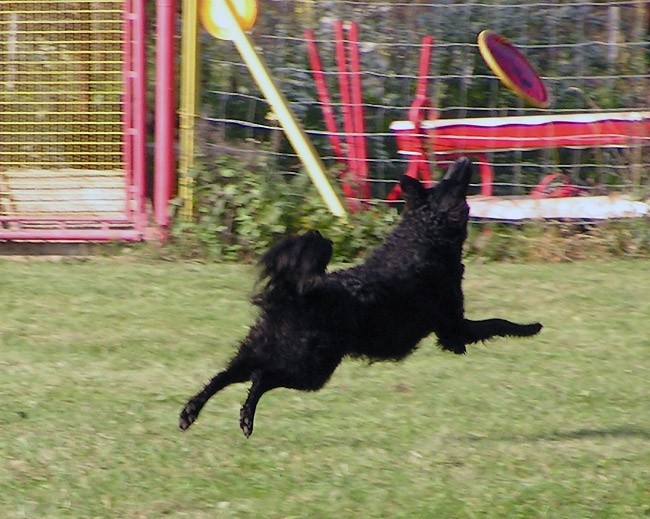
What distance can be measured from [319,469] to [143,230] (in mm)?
4408

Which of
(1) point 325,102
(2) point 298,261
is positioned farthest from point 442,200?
(1) point 325,102

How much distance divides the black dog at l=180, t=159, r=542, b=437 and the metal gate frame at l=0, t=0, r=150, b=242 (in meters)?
4.57

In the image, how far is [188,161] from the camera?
8.69m

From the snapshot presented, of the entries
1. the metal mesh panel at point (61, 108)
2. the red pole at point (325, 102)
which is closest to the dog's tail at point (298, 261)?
the metal mesh panel at point (61, 108)

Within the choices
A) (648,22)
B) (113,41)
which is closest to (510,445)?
(113,41)

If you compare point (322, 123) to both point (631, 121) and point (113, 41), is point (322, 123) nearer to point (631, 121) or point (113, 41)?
point (113, 41)

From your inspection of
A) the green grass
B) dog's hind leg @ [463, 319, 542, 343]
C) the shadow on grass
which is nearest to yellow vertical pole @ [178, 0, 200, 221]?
the green grass

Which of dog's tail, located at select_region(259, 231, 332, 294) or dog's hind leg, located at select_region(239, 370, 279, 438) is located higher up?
dog's tail, located at select_region(259, 231, 332, 294)

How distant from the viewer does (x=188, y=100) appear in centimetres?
877

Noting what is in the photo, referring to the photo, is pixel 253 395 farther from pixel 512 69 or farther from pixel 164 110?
pixel 512 69

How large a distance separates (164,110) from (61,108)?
2.79 ft

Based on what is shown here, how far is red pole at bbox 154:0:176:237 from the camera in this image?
341 inches

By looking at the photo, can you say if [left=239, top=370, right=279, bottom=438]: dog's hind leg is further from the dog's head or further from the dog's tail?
the dog's head

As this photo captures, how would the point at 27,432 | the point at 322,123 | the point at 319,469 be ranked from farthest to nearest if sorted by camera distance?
the point at 322,123, the point at 27,432, the point at 319,469
